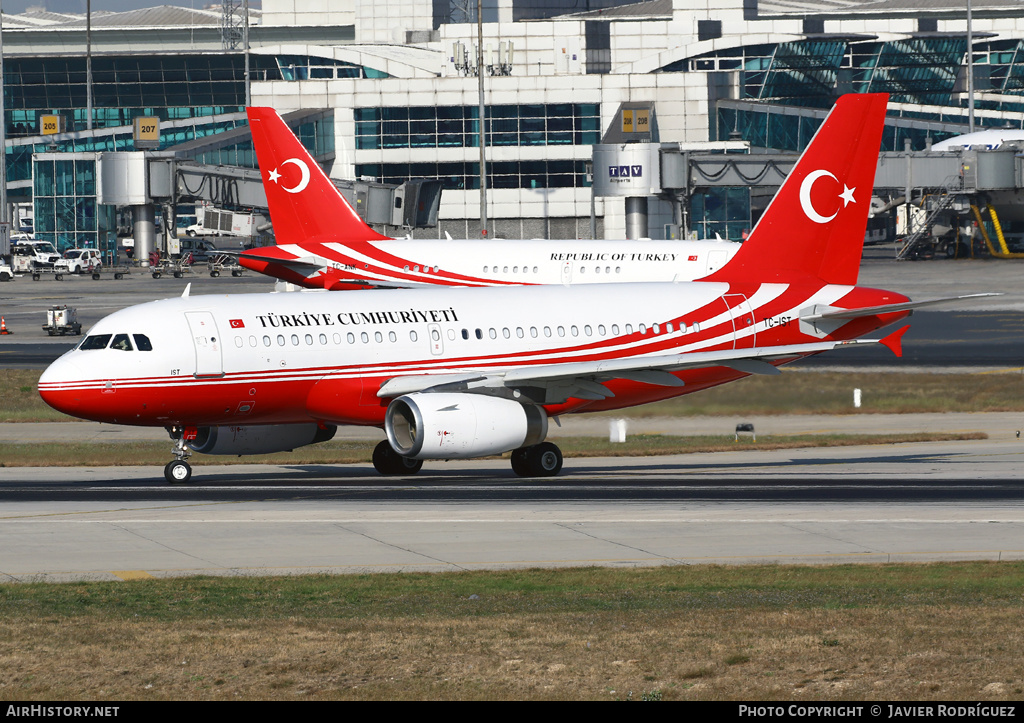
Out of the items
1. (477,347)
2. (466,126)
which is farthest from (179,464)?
(466,126)

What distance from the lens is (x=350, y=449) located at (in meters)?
47.2

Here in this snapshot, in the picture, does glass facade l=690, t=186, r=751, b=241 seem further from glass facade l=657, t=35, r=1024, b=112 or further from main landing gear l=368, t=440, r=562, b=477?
main landing gear l=368, t=440, r=562, b=477

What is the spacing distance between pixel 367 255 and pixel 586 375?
33.3m

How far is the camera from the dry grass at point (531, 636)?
613 inches

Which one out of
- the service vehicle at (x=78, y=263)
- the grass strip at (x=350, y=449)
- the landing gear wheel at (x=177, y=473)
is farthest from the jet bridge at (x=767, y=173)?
the landing gear wheel at (x=177, y=473)

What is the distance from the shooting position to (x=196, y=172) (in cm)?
12825

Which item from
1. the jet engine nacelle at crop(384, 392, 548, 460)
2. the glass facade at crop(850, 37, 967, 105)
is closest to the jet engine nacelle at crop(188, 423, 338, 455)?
the jet engine nacelle at crop(384, 392, 548, 460)

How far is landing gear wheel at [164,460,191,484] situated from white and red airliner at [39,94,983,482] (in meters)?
0.04

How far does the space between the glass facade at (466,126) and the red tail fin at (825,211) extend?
117664mm

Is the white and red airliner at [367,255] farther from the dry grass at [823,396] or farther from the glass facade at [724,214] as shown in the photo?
the glass facade at [724,214]

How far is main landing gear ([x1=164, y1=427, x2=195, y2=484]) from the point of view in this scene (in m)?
36.8

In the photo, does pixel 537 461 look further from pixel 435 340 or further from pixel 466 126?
pixel 466 126

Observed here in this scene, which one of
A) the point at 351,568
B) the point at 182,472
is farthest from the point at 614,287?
the point at 351,568

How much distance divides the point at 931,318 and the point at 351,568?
217 ft
